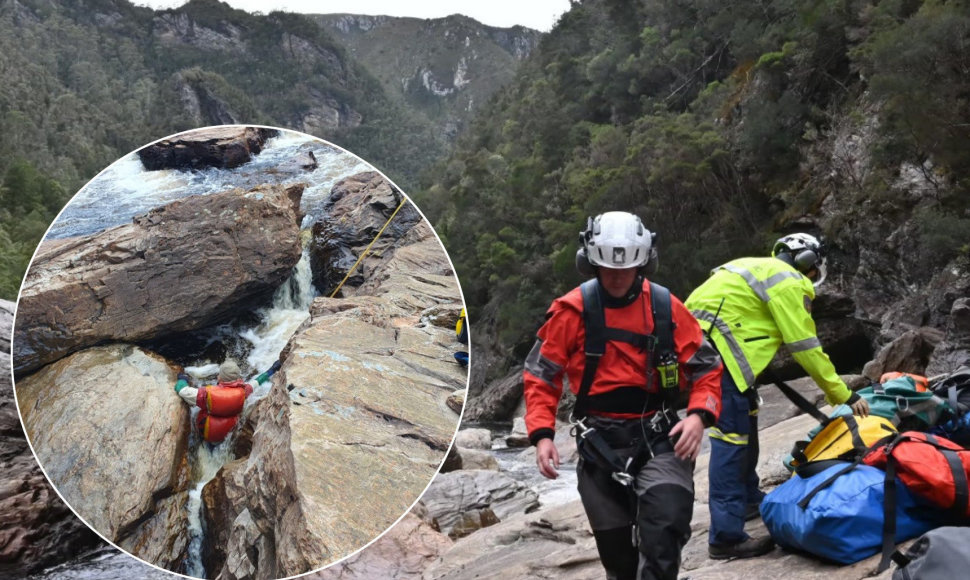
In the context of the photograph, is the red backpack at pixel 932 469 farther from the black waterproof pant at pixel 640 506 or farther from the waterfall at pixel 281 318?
the waterfall at pixel 281 318

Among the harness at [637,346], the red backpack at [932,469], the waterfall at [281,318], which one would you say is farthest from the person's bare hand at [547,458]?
the red backpack at [932,469]

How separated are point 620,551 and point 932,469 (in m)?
1.45

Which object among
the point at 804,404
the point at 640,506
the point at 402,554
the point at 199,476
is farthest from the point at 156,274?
the point at 402,554

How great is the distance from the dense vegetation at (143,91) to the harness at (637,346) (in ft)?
75.9

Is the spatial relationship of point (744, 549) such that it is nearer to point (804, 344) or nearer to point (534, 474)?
point (804, 344)

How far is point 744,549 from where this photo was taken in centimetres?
438

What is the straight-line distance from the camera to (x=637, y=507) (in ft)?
10.9

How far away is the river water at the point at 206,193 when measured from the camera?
9.37 feet

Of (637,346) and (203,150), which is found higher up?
(203,150)

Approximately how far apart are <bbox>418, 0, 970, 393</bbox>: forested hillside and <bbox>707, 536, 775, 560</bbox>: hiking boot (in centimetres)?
Result: 1097

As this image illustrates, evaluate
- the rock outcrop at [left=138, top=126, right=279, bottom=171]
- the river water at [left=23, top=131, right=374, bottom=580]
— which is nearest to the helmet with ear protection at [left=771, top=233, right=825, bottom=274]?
the river water at [left=23, top=131, right=374, bottom=580]

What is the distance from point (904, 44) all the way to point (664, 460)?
1524cm

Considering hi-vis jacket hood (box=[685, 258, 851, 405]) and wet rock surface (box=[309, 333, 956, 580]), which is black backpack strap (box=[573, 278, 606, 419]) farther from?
wet rock surface (box=[309, 333, 956, 580])

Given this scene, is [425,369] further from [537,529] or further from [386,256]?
[537,529]
